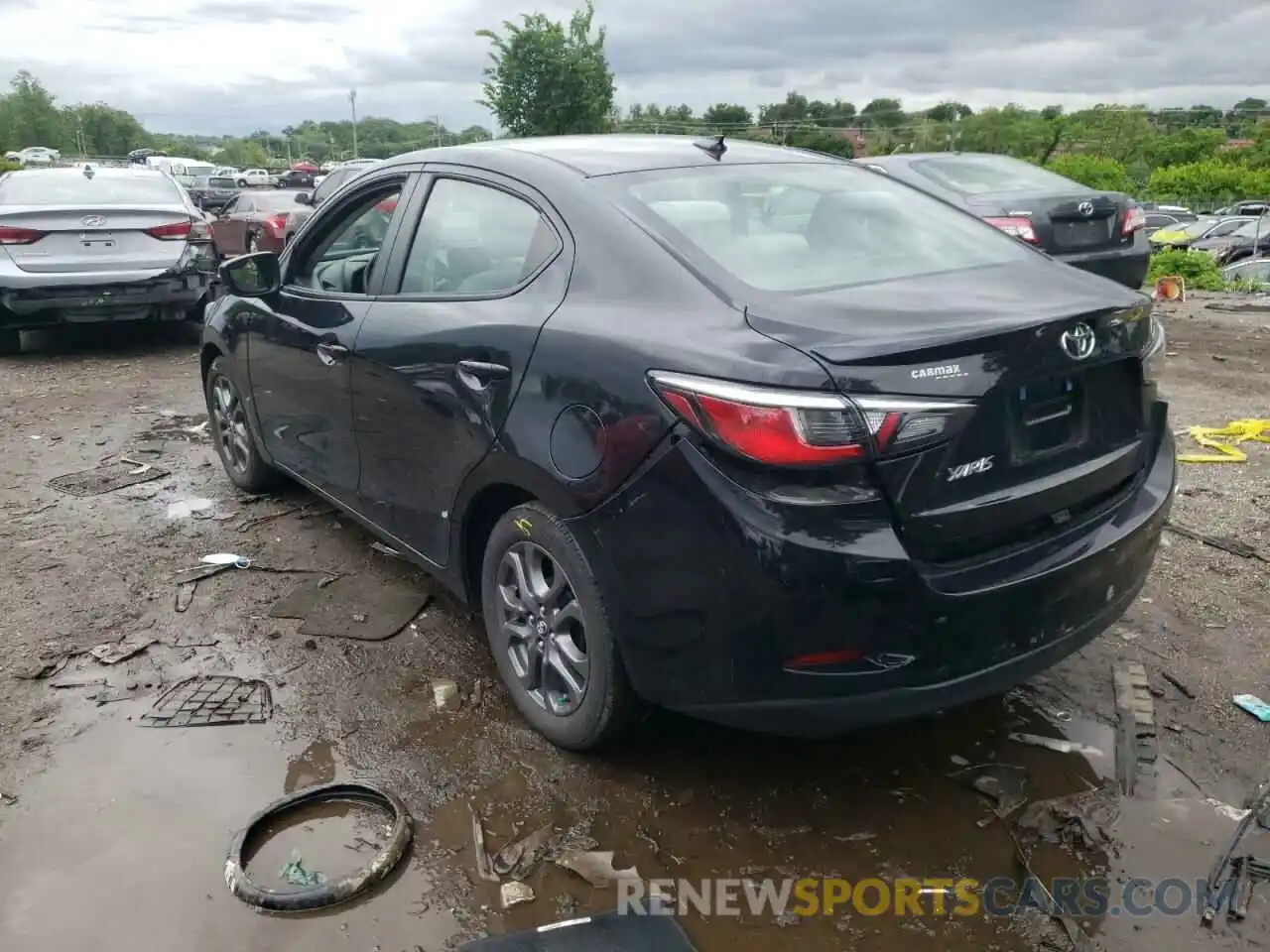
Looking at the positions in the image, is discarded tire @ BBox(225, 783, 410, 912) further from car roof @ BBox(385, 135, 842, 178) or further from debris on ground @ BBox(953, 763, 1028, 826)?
car roof @ BBox(385, 135, 842, 178)

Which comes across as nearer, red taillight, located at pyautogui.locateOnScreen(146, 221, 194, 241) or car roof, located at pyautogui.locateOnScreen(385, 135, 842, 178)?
car roof, located at pyautogui.locateOnScreen(385, 135, 842, 178)

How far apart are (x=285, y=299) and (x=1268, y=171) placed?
5101 centimetres

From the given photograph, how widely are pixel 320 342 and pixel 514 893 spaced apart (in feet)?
7.60

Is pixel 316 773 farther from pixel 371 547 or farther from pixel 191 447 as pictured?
pixel 191 447

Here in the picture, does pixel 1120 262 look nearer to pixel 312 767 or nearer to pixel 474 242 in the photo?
pixel 474 242

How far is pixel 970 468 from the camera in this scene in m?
2.44

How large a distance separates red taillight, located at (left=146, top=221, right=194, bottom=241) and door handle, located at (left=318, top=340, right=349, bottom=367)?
19.9 ft

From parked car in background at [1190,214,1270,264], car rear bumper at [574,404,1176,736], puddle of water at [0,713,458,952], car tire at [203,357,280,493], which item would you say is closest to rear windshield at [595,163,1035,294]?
car rear bumper at [574,404,1176,736]

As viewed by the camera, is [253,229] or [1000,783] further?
[253,229]

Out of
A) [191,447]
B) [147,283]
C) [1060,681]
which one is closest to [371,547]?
[191,447]

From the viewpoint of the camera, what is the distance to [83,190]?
9391mm

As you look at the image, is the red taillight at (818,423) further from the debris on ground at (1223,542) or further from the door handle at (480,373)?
the debris on ground at (1223,542)

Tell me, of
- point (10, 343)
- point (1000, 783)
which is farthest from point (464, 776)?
point (10, 343)

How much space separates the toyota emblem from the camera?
258 cm
